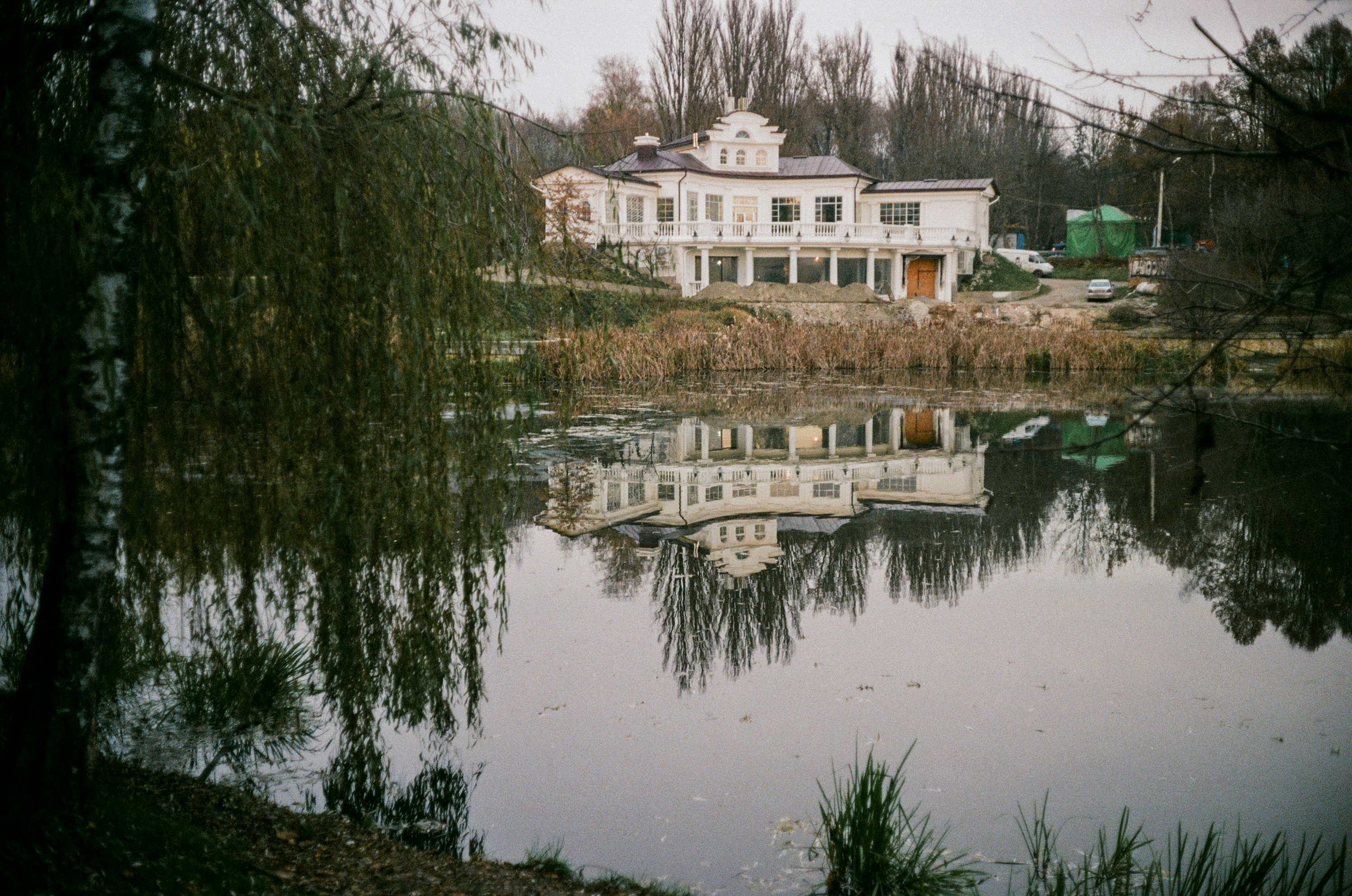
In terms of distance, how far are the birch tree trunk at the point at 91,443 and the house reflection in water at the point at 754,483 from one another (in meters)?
6.49

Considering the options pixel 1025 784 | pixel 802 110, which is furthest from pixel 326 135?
pixel 802 110

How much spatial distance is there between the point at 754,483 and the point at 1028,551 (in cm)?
472

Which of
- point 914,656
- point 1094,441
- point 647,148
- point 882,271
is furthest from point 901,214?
point 914,656

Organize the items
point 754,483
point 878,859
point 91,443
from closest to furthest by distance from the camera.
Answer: point 91,443 < point 878,859 < point 754,483

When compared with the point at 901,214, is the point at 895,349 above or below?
below

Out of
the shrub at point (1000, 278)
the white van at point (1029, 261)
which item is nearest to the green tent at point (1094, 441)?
the shrub at point (1000, 278)

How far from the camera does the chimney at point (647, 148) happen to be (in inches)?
1802

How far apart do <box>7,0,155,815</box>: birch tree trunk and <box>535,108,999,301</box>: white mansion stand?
4040 centimetres

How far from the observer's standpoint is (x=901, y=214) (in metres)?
48.7

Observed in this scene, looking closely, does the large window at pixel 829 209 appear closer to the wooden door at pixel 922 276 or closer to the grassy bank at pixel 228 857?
the wooden door at pixel 922 276

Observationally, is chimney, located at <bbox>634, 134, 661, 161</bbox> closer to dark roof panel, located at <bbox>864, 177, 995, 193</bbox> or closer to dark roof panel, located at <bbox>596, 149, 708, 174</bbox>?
dark roof panel, located at <bbox>596, 149, 708, 174</bbox>

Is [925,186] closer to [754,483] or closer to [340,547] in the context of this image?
[754,483]

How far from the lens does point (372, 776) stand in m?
5.70

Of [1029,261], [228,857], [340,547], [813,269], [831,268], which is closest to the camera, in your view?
[228,857]
